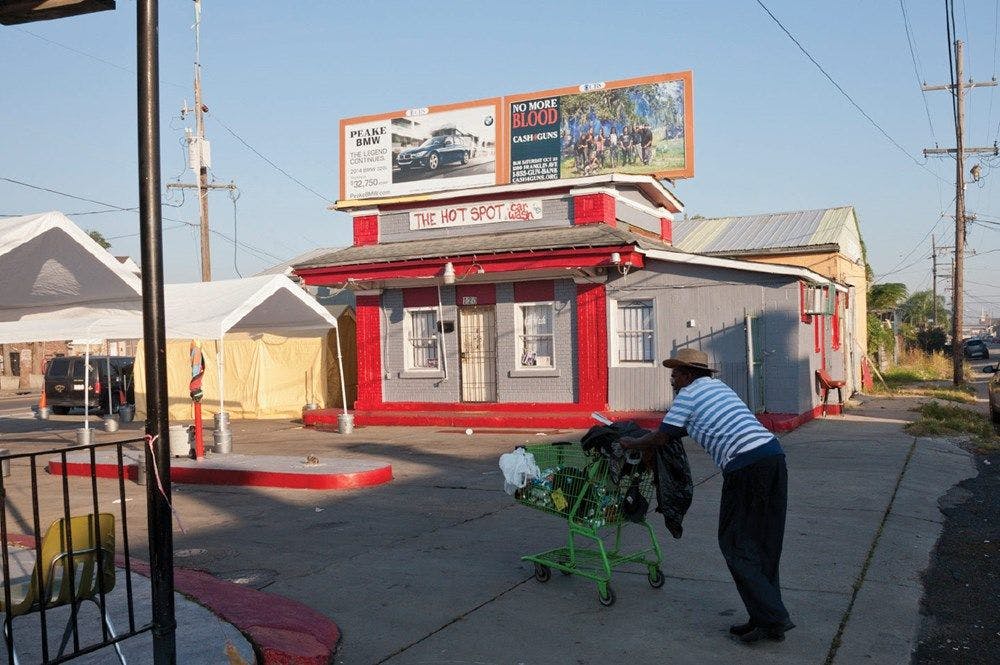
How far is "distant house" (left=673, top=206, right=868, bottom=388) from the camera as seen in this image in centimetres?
2583

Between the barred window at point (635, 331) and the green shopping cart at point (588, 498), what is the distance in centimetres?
1199

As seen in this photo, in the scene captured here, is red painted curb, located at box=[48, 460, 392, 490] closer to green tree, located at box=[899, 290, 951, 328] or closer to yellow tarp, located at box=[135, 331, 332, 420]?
yellow tarp, located at box=[135, 331, 332, 420]

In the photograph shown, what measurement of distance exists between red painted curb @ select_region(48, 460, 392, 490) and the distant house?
16153 millimetres

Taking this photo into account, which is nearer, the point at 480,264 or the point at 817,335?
the point at 480,264

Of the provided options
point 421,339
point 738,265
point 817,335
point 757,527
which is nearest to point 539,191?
point 421,339

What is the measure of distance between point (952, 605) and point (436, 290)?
1528cm

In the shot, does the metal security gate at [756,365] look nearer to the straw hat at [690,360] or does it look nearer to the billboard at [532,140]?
the billboard at [532,140]

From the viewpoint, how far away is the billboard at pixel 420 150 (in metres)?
22.2

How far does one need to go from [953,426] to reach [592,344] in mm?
7027

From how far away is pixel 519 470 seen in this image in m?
6.76

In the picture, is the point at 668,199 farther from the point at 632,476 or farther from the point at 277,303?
the point at 632,476

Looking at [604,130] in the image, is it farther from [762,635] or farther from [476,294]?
[762,635]

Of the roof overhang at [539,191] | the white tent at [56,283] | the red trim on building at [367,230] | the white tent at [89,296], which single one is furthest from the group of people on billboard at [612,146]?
the white tent at [56,283]

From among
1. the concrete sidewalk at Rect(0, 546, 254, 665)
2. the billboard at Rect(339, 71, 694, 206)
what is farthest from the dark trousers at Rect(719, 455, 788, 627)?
the billboard at Rect(339, 71, 694, 206)
